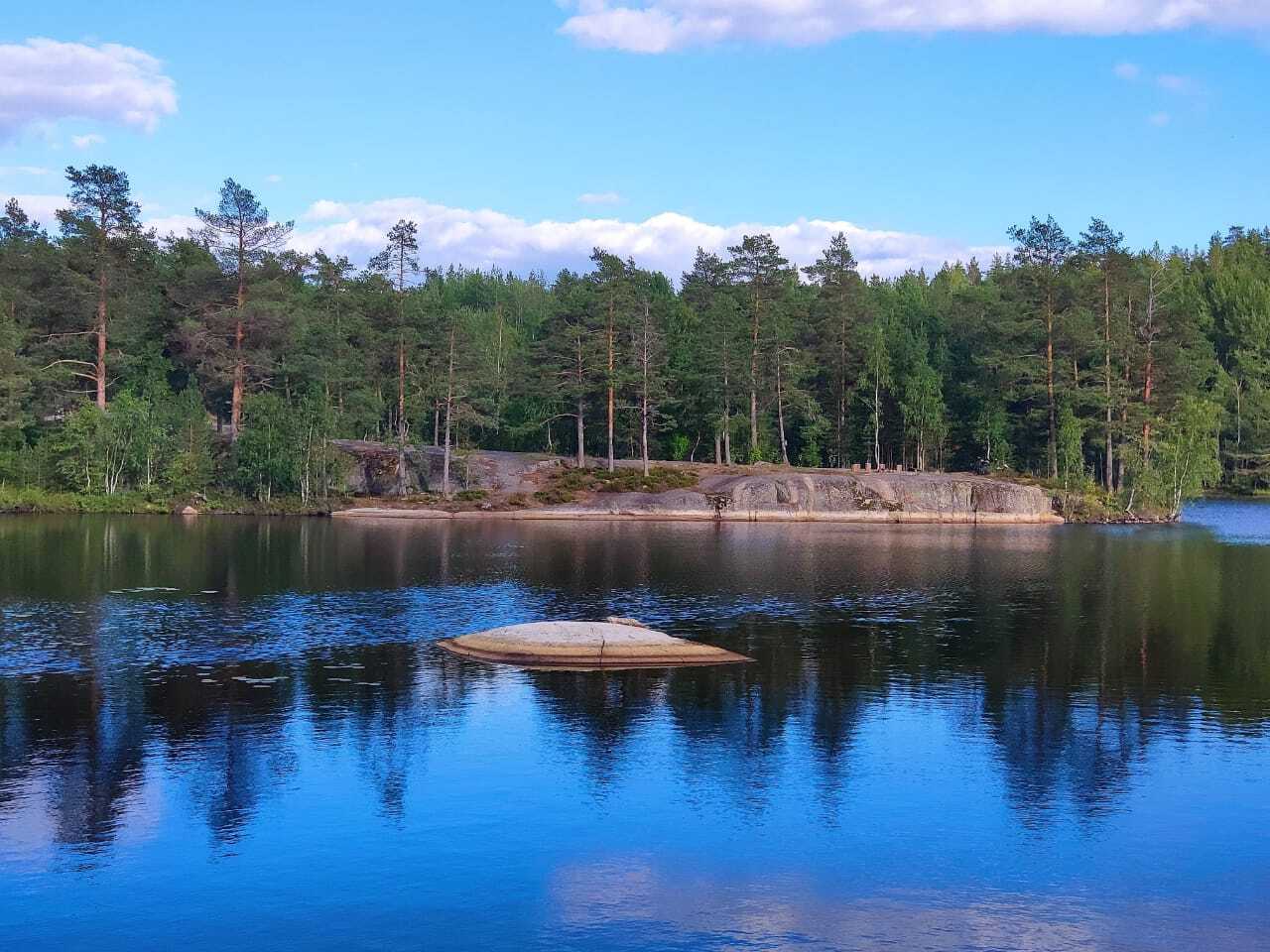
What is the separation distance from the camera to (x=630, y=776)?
27406 mm

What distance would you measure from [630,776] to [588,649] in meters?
12.0

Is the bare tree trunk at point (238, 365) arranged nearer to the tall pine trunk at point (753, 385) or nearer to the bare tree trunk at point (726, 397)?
the bare tree trunk at point (726, 397)

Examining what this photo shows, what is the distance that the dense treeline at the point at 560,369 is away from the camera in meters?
104

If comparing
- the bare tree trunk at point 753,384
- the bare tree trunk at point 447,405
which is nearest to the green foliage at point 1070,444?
the bare tree trunk at point 753,384

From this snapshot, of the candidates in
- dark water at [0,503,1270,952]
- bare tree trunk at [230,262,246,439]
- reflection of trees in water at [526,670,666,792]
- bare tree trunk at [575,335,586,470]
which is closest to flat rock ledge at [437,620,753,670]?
reflection of trees in water at [526,670,666,792]

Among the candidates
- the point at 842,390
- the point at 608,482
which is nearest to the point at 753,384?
the point at 842,390

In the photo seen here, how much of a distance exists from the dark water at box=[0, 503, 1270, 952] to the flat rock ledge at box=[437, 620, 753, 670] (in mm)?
1146

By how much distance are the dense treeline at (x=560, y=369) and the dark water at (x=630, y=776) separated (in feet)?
173

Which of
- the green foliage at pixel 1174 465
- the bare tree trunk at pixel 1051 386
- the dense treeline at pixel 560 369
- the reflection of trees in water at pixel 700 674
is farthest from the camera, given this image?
the bare tree trunk at pixel 1051 386

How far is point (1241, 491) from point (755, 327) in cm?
8457

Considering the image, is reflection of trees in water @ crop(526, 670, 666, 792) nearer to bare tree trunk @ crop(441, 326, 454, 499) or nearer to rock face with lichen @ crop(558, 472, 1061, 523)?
rock face with lichen @ crop(558, 472, 1061, 523)

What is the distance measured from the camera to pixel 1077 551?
81.1 meters

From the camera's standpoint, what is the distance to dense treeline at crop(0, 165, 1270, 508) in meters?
104

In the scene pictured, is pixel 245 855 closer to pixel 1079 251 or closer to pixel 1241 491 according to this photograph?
pixel 1079 251
